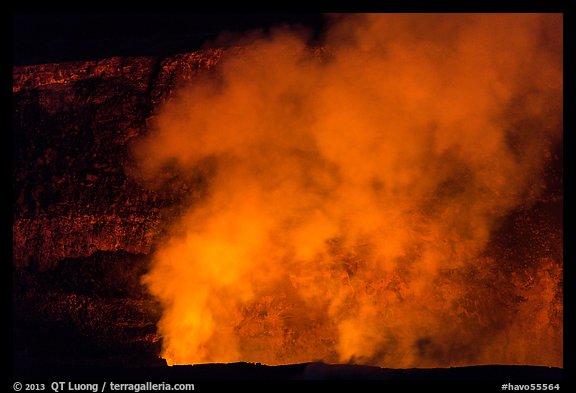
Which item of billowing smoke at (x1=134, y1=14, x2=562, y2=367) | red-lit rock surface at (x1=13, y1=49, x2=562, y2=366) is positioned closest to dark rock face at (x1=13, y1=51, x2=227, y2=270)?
red-lit rock surface at (x1=13, y1=49, x2=562, y2=366)

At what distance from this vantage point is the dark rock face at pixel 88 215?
9.52 ft

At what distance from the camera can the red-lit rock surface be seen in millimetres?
2902

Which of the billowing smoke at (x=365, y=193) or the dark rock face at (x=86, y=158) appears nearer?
the billowing smoke at (x=365, y=193)

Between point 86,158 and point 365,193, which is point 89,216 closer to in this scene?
point 86,158

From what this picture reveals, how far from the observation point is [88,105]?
302 cm

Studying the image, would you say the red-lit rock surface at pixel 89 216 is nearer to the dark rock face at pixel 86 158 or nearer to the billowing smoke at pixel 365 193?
the dark rock face at pixel 86 158

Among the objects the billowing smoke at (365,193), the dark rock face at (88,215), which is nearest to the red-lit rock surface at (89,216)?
the dark rock face at (88,215)

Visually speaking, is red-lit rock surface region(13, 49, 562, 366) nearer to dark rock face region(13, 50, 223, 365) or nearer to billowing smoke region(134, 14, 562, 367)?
dark rock face region(13, 50, 223, 365)

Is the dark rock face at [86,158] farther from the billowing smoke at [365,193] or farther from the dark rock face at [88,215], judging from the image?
the billowing smoke at [365,193]

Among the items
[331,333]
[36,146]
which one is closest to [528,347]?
[331,333]

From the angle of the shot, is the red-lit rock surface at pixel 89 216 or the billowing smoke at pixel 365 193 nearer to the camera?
the billowing smoke at pixel 365 193

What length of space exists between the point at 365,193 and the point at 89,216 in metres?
1.98

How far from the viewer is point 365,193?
2.83 m

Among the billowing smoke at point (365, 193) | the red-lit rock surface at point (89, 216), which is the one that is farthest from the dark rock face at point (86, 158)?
the billowing smoke at point (365, 193)
